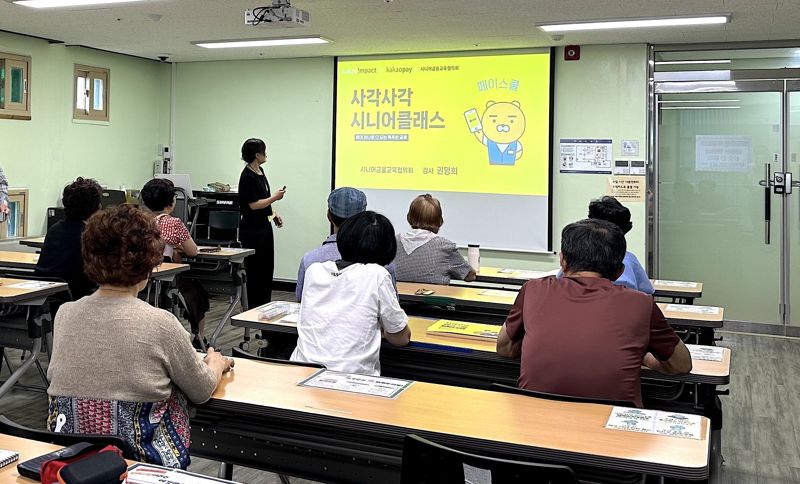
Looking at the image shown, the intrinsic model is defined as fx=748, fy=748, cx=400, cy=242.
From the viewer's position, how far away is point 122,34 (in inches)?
275

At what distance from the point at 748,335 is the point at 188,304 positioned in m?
4.93

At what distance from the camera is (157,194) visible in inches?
196

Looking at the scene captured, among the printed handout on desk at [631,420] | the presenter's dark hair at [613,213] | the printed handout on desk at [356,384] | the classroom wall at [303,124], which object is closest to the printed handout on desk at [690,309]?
the presenter's dark hair at [613,213]

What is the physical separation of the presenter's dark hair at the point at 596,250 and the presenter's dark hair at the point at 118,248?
1.31 m

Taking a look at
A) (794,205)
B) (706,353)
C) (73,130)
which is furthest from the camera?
(73,130)

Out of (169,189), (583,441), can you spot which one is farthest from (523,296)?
(169,189)

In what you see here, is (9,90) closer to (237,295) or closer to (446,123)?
(237,295)

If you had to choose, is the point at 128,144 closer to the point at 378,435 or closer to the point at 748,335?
the point at 748,335

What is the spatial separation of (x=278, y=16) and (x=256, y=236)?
1.89 m

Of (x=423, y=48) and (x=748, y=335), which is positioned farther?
(x=423, y=48)

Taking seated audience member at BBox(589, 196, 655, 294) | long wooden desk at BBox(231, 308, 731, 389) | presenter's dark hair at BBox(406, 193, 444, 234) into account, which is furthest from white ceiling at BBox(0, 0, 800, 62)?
long wooden desk at BBox(231, 308, 731, 389)

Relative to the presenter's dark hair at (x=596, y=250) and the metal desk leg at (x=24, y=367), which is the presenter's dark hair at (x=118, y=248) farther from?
the metal desk leg at (x=24, y=367)

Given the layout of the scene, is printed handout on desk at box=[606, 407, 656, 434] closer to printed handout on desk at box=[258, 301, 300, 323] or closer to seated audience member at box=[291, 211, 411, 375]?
seated audience member at box=[291, 211, 411, 375]

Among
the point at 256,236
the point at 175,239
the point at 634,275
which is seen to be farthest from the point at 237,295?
the point at 634,275
